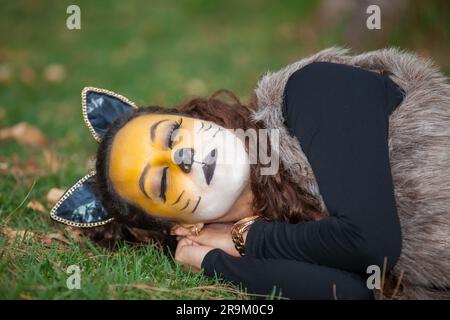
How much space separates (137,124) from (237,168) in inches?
21.8

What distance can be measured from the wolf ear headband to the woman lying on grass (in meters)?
0.03

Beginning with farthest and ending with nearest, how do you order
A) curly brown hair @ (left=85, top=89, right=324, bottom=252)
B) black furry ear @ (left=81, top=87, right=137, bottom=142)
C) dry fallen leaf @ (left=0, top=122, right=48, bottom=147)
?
dry fallen leaf @ (left=0, top=122, right=48, bottom=147), black furry ear @ (left=81, top=87, right=137, bottom=142), curly brown hair @ (left=85, top=89, right=324, bottom=252)

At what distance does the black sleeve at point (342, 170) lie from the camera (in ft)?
7.91

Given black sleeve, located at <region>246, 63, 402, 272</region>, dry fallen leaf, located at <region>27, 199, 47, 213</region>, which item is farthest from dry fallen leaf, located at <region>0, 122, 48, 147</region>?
black sleeve, located at <region>246, 63, 402, 272</region>

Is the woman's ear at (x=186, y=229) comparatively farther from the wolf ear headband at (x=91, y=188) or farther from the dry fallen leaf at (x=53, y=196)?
the dry fallen leaf at (x=53, y=196)

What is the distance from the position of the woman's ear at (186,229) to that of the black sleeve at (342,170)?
1.07ft

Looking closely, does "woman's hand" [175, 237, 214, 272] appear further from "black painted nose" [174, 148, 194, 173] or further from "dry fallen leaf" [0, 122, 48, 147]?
"dry fallen leaf" [0, 122, 48, 147]

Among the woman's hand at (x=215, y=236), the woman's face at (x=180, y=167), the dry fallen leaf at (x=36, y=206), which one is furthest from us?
the dry fallen leaf at (x=36, y=206)

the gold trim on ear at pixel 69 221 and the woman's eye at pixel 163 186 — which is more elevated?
the woman's eye at pixel 163 186

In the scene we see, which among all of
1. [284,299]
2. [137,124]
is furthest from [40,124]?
[284,299]

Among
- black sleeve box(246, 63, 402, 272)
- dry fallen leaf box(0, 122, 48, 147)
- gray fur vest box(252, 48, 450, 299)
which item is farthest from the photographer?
dry fallen leaf box(0, 122, 48, 147)

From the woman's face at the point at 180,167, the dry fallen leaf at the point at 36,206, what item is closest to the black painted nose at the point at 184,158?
the woman's face at the point at 180,167

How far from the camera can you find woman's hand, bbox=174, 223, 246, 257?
114 inches

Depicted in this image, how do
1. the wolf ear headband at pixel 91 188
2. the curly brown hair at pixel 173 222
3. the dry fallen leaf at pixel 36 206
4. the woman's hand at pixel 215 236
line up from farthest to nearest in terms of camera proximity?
the dry fallen leaf at pixel 36 206, the wolf ear headband at pixel 91 188, the woman's hand at pixel 215 236, the curly brown hair at pixel 173 222
